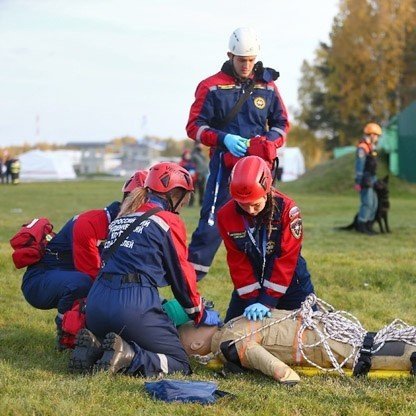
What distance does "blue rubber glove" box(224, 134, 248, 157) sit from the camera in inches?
276

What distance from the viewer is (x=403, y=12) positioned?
149 ft

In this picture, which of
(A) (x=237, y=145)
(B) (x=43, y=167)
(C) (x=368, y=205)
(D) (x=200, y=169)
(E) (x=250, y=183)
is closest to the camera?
(E) (x=250, y=183)

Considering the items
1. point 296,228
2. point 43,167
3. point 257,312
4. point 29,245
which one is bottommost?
point 43,167

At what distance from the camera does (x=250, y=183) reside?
537cm

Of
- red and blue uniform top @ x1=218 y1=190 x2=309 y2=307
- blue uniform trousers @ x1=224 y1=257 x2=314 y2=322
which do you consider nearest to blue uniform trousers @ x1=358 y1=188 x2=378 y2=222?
blue uniform trousers @ x1=224 y1=257 x2=314 y2=322

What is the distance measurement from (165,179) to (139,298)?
2.98 ft

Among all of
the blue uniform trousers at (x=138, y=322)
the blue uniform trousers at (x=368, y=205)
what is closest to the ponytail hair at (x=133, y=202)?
the blue uniform trousers at (x=138, y=322)

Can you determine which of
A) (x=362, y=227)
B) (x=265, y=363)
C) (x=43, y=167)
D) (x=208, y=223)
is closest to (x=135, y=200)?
(x=265, y=363)

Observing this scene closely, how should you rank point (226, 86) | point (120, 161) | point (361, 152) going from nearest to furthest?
1. point (226, 86)
2. point (361, 152)
3. point (120, 161)

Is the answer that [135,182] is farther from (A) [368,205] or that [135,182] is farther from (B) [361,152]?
(A) [368,205]

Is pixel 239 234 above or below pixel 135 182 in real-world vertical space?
below

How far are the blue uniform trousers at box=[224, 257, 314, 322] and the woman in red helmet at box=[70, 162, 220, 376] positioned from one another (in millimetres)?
566

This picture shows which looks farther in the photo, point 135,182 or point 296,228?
point 135,182

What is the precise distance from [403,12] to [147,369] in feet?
143
